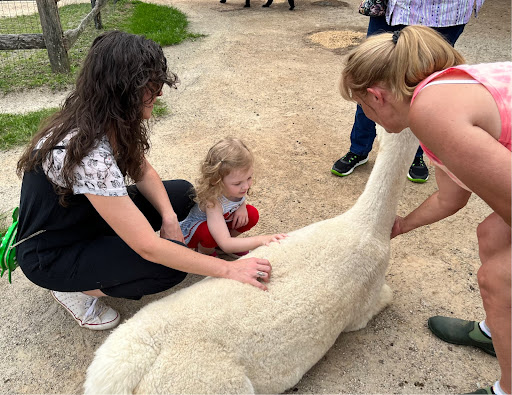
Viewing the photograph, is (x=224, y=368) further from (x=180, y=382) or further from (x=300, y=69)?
(x=300, y=69)

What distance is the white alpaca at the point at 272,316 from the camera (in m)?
1.67

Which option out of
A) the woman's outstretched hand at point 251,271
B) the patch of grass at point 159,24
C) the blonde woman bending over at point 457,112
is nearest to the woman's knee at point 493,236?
the blonde woman bending over at point 457,112

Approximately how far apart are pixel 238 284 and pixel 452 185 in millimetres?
1101

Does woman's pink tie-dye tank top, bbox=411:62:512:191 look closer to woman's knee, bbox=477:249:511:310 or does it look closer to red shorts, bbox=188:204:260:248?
woman's knee, bbox=477:249:511:310

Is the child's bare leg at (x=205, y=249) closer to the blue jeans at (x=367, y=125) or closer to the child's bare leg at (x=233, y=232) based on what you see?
the child's bare leg at (x=233, y=232)

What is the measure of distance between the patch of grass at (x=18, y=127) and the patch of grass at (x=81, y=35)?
3.20 ft

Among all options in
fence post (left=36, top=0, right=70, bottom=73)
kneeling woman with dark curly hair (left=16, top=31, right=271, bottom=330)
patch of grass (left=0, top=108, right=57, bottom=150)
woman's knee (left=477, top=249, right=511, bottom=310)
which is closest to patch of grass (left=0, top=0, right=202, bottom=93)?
fence post (left=36, top=0, right=70, bottom=73)

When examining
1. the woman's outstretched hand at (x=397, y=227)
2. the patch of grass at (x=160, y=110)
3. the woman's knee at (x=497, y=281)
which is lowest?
the patch of grass at (x=160, y=110)

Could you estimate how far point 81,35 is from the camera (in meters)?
7.81

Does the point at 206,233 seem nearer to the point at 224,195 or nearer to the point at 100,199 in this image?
the point at 224,195

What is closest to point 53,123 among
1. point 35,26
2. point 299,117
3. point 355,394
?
point 355,394

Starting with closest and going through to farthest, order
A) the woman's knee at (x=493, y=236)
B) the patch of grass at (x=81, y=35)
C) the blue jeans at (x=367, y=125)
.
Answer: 1. the woman's knee at (x=493, y=236)
2. the blue jeans at (x=367, y=125)
3. the patch of grass at (x=81, y=35)

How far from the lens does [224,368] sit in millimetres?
1729

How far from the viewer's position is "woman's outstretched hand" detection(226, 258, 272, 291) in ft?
6.31
